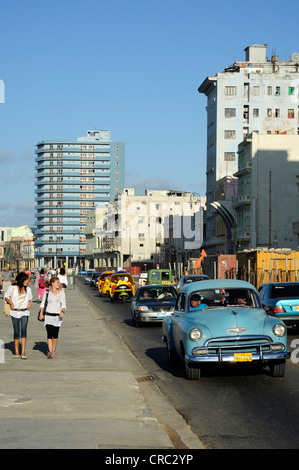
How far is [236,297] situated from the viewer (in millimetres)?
14102

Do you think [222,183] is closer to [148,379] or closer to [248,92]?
[248,92]

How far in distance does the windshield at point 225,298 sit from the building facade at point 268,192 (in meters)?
71.7

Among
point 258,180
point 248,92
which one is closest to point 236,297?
point 258,180

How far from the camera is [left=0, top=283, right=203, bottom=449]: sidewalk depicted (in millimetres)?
7953

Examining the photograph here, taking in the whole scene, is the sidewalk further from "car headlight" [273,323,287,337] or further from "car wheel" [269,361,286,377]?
"car headlight" [273,323,287,337]

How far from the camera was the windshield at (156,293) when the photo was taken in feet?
88.0

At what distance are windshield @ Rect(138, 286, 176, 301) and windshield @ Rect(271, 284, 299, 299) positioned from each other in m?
5.06

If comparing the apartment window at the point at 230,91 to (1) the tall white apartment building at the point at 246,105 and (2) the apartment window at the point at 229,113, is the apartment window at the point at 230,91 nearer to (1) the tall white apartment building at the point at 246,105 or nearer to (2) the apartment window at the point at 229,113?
(1) the tall white apartment building at the point at 246,105

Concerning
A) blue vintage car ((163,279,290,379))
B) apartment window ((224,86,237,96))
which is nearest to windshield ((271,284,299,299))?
blue vintage car ((163,279,290,379))

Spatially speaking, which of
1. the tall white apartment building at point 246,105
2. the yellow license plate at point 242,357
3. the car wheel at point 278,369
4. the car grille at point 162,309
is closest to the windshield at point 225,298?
the car wheel at point 278,369

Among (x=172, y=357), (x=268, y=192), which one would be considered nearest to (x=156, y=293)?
(x=172, y=357)

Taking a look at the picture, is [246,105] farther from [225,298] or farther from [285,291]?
[225,298]
